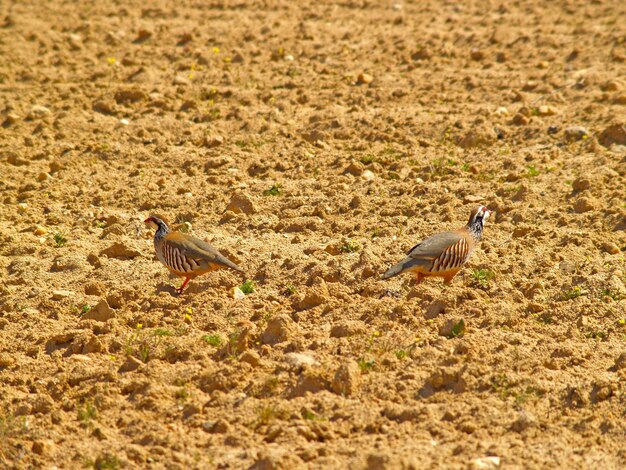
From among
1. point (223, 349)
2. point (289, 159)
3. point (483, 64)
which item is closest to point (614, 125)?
point (483, 64)

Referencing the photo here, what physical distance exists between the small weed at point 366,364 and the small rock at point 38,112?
6029 mm

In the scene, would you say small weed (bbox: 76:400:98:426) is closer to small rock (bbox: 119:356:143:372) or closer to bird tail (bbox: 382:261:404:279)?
small rock (bbox: 119:356:143:372)

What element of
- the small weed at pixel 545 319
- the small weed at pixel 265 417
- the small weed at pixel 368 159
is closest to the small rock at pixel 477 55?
the small weed at pixel 368 159

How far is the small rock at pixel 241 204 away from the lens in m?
9.24

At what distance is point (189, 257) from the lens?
7.88 m

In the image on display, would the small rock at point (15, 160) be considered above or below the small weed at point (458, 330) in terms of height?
above

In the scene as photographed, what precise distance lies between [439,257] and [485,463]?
7.53 feet

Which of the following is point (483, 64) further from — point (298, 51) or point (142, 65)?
point (142, 65)

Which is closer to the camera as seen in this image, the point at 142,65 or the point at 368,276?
the point at 368,276

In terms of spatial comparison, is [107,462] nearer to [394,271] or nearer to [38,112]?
[394,271]

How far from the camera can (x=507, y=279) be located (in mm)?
7980

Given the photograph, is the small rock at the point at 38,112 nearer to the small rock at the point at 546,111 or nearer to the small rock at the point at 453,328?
the small rock at the point at 546,111

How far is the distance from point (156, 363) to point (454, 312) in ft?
7.24

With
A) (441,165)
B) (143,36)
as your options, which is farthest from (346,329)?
(143,36)
